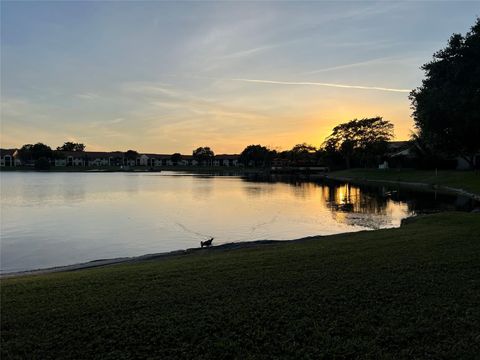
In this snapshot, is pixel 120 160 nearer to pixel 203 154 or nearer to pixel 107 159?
pixel 107 159

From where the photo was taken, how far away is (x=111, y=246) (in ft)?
55.3

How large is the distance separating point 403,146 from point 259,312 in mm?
98908

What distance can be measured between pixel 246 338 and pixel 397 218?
20.3 m

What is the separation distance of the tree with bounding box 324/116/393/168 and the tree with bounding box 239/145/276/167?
1916 inches

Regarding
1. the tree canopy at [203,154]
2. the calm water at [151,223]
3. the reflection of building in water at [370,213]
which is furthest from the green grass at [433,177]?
the tree canopy at [203,154]

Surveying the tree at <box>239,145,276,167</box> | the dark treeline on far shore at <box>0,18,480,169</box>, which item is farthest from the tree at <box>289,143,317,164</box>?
the tree at <box>239,145,276,167</box>

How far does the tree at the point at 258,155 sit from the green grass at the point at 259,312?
133 meters

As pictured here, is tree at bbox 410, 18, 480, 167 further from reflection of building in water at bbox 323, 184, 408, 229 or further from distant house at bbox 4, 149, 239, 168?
distant house at bbox 4, 149, 239, 168

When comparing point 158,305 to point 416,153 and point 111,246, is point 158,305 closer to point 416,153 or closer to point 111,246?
point 111,246

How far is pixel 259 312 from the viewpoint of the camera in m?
5.61


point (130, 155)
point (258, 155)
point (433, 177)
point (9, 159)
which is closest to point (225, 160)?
point (258, 155)

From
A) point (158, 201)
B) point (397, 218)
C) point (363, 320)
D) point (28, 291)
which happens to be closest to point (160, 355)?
point (363, 320)

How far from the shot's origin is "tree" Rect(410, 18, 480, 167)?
22094 mm

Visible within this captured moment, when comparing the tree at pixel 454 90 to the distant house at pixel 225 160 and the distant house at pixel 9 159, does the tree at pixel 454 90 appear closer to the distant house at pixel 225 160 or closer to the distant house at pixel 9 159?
the distant house at pixel 225 160
